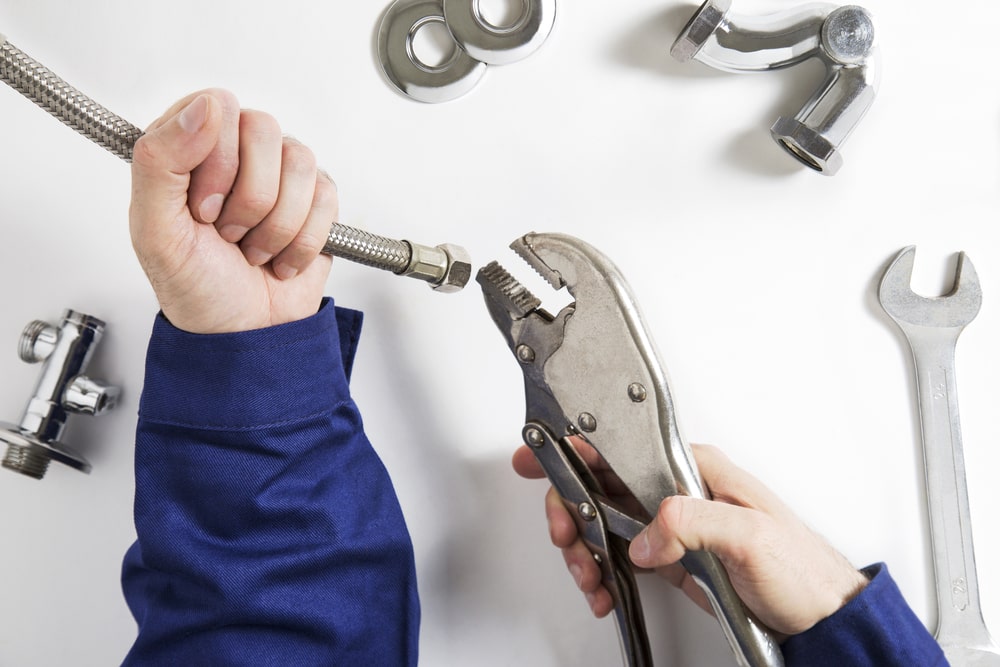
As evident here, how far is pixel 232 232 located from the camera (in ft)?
2.05

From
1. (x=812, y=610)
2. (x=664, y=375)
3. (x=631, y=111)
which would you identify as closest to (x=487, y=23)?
(x=631, y=111)

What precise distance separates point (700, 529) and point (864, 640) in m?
0.19

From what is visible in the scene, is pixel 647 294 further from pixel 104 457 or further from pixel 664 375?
pixel 104 457

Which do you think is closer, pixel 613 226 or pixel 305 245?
pixel 305 245

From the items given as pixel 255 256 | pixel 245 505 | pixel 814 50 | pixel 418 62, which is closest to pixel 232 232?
pixel 255 256

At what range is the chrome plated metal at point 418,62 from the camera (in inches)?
33.4

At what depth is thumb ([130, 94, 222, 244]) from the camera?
0.54m

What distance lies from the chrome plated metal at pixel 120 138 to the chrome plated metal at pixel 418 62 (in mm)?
219

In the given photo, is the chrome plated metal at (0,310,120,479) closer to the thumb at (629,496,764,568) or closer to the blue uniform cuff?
the blue uniform cuff

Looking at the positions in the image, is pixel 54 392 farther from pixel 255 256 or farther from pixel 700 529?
pixel 700 529

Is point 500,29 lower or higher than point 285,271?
higher

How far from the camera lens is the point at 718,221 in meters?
0.85

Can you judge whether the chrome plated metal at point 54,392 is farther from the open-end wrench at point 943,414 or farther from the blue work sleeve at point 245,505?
the open-end wrench at point 943,414

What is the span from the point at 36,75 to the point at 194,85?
1.27 feet
